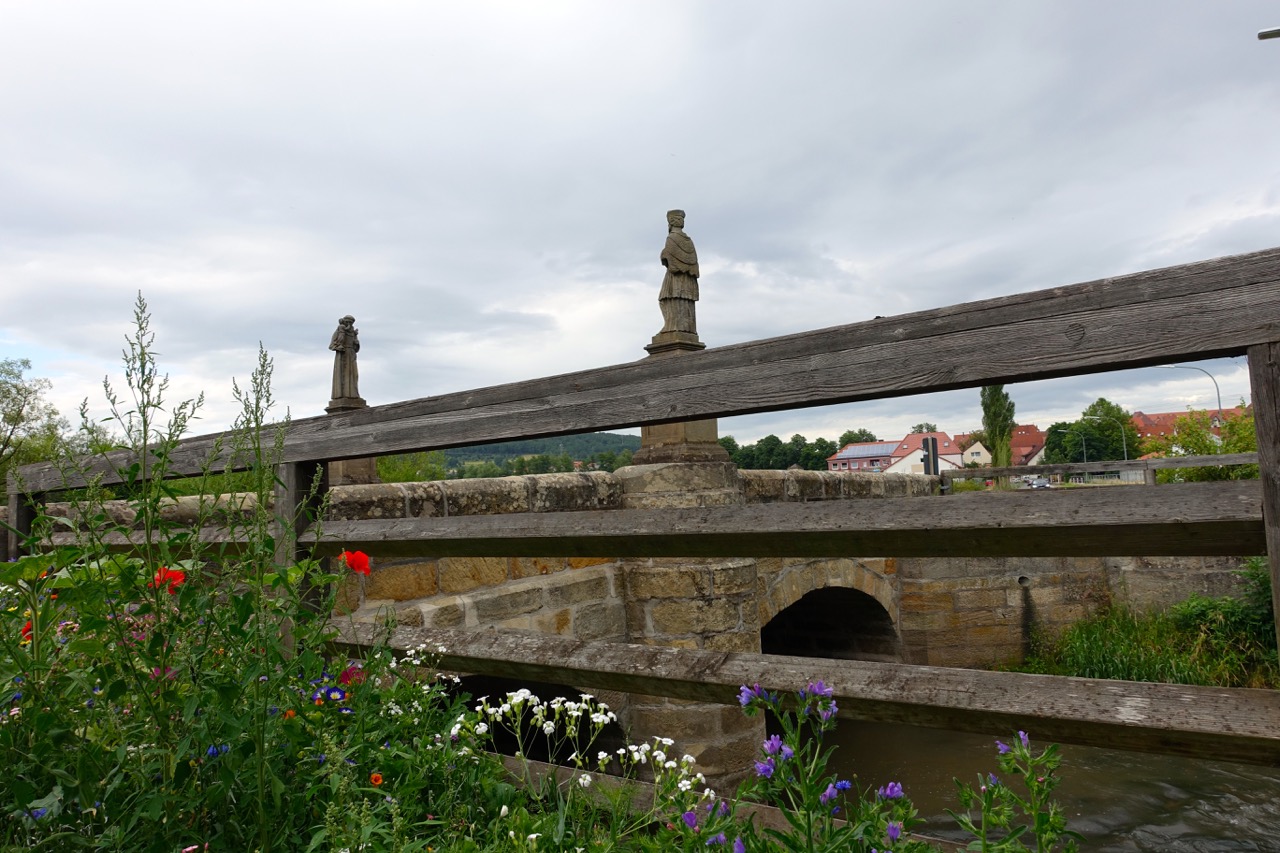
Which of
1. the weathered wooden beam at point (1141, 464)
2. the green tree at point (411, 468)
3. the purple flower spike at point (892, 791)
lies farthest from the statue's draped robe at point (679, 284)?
the green tree at point (411, 468)

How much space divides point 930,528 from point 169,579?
1.49 meters

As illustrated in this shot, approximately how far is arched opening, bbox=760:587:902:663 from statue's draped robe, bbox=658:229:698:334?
5601 millimetres

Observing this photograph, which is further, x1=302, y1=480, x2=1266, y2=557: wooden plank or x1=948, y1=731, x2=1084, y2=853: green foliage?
x1=302, y1=480, x2=1266, y2=557: wooden plank

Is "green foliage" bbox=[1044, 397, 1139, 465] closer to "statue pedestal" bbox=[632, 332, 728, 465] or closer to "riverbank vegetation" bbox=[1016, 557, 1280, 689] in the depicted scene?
"riverbank vegetation" bbox=[1016, 557, 1280, 689]

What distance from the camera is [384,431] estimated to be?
8.91 feet

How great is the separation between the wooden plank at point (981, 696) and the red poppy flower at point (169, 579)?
2.89 feet

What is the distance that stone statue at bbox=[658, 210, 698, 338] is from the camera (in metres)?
5.77

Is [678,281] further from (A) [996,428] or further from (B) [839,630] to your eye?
(A) [996,428]

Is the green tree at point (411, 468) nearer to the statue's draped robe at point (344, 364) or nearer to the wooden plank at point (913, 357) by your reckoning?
the statue's draped robe at point (344, 364)

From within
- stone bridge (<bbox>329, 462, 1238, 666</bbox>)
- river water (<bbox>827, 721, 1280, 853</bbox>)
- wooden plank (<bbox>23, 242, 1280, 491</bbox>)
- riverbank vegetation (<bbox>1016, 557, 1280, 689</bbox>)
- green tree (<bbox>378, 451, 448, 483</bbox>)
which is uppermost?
green tree (<bbox>378, 451, 448, 483</bbox>)

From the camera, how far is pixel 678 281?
5801 mm

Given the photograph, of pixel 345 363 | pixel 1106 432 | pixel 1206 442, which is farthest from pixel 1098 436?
pixel 345 363

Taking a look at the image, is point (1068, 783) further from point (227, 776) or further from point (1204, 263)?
point (227, 776)

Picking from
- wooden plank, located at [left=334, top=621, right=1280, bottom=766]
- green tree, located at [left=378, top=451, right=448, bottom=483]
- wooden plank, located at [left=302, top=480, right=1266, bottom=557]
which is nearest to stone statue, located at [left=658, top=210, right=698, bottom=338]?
wooden plank, located at [left=302, top=480, right=1266, bottom=557]
